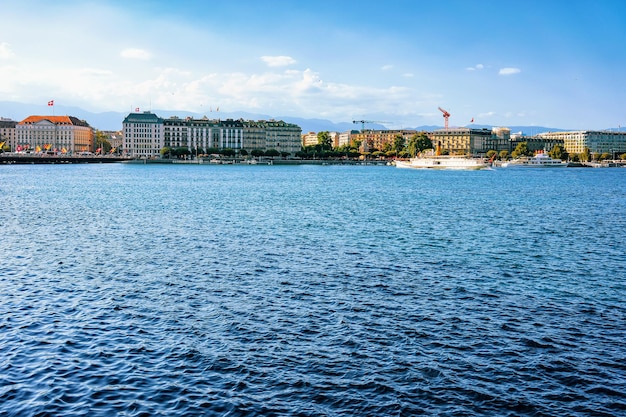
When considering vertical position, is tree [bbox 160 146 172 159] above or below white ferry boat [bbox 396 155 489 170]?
above

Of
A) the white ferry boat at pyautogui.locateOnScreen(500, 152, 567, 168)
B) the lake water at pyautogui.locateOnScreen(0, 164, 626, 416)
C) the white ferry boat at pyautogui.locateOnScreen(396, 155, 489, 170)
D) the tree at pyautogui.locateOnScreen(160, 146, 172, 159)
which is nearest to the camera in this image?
the lake water at pyautogui.locateOnScreen(0, 164, 626, 416)

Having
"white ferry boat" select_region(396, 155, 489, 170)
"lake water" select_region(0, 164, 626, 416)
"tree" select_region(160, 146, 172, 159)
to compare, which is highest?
"tree" select_region(160, 146, 172, 159)

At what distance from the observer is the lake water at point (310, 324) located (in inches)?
451

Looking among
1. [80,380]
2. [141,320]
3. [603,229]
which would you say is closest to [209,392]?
[80,380]

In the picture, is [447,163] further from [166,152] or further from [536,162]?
[166,152]

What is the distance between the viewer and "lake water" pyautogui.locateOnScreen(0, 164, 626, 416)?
1145 cm

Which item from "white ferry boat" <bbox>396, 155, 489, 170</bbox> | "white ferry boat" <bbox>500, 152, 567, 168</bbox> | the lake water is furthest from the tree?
the lake water

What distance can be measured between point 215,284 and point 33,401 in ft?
29.7

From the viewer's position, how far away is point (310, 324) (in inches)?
616

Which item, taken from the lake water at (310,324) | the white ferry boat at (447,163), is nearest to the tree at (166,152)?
the white ferry boat at (447,163)

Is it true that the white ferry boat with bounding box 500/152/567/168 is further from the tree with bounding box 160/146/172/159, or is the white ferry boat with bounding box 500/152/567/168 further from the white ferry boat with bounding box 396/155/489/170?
the tree with bounding box 160/146/172/159

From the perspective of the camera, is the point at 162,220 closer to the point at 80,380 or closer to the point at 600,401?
the point at 80,380

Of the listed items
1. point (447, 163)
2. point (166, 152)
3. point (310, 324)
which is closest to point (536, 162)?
point (447, 163)

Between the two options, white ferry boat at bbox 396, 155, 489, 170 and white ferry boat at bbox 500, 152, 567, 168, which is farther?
white ferry boat at bbox 500, 152, 567, 168
